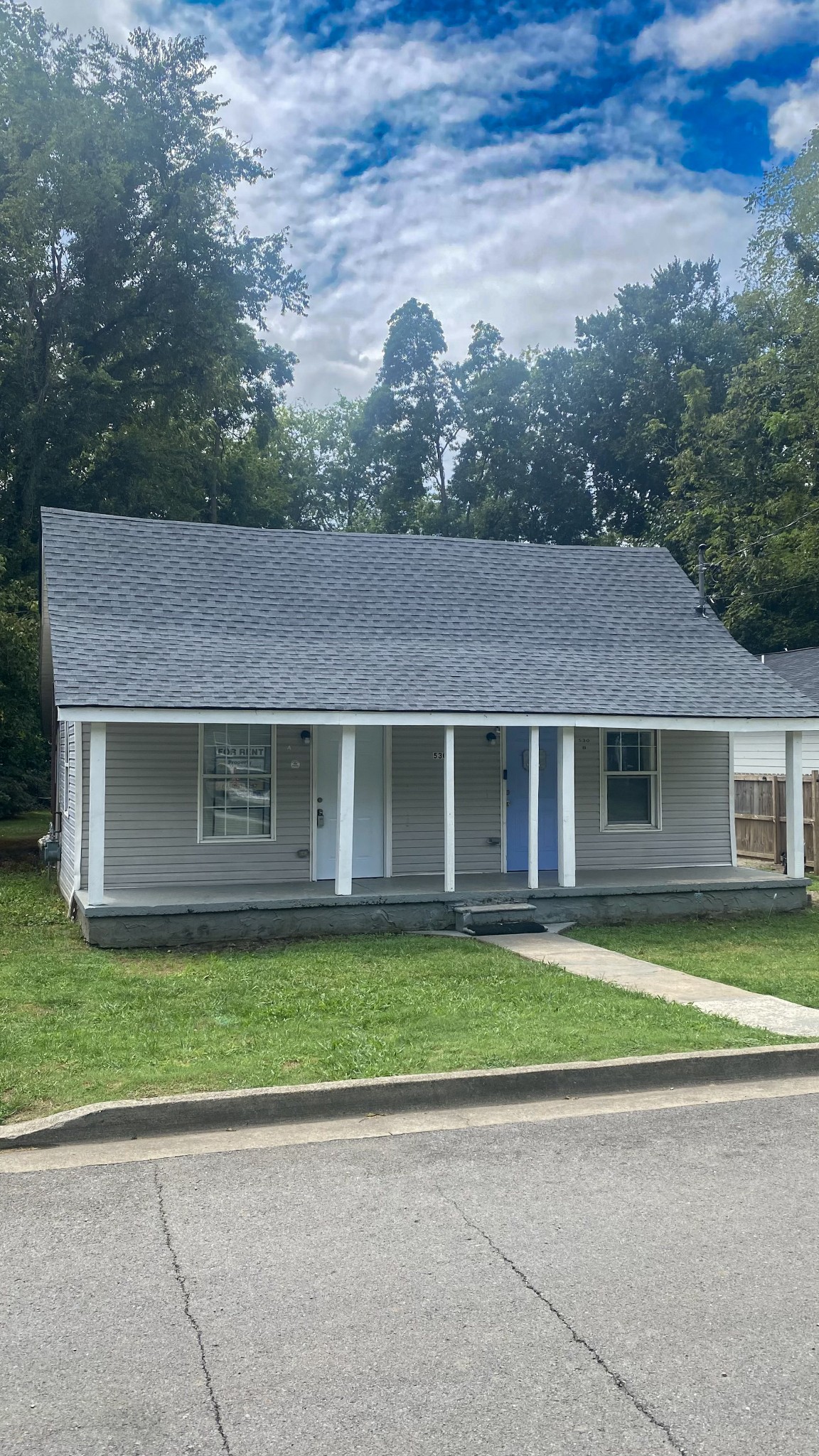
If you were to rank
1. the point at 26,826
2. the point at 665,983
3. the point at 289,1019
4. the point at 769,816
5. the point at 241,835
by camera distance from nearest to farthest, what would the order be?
1. the point at 289,1019
2. the point at 665,983
3. the point at 241,835
4. the point at 769,816
5. the point at 26,826

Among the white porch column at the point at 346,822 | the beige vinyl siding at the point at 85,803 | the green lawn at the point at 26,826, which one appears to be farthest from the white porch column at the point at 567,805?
the green lawn at the point at 26,826

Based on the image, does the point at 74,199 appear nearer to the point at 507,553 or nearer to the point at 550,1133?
the point at 507,553

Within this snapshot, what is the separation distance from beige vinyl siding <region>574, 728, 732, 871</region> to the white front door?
289 centimetres

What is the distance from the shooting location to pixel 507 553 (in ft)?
57.6

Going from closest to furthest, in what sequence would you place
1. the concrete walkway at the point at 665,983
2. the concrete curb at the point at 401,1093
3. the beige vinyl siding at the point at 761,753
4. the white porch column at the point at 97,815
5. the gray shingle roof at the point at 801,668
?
the concrete curb at the point at 401,1093 → the concrete walkway at the point at 665,983 → the white porch column at the point at 97,815 → the beige vinyl siding at the point at 761,753 → the gray shingle roof at the point at 801,668

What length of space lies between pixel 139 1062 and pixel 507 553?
1226 cm

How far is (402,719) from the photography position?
12852 mm

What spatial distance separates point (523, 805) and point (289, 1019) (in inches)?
304

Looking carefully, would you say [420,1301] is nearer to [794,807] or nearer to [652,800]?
[794,807]

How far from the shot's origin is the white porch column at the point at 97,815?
11742 mm

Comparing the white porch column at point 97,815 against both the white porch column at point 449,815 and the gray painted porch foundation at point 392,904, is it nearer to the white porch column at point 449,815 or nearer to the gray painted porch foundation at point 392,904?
the gray painted porch foundation at point 392,904

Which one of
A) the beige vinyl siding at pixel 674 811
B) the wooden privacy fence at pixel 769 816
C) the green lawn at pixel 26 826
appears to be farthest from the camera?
the green lawn at pixel 26 826

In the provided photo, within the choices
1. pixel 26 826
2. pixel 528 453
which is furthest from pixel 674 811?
pixel 528 453

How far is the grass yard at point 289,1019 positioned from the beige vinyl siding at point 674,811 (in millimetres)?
4505
